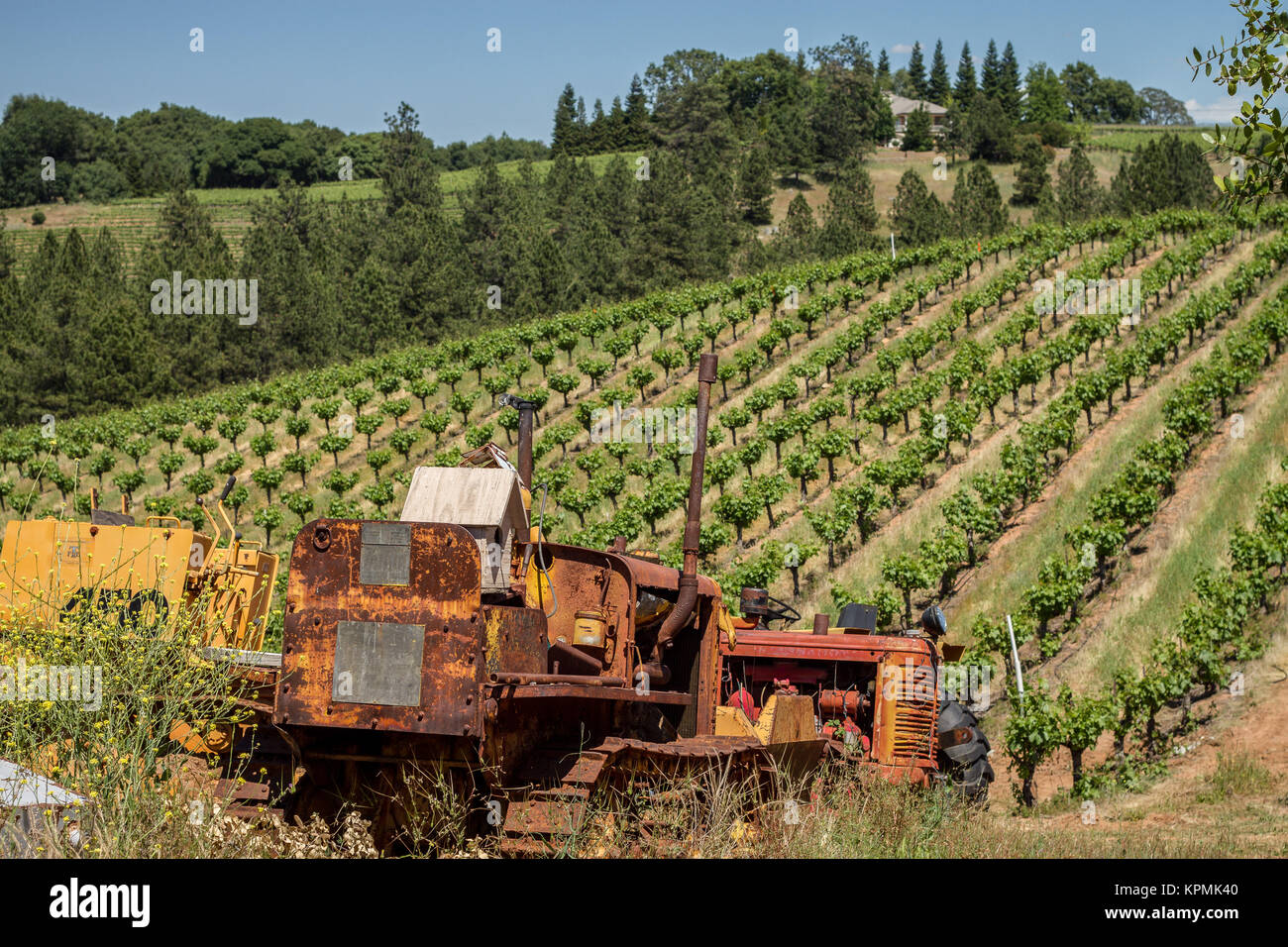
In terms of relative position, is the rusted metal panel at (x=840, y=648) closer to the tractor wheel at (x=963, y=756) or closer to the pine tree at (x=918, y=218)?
the tractor wheel at (x=963, y=756)

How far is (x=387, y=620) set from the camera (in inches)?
244

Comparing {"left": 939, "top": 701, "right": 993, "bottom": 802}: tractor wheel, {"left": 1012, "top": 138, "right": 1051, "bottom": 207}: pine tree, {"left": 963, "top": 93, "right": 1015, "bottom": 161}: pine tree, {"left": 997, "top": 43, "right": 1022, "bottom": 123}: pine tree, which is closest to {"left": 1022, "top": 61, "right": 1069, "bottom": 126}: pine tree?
{"left": 997, "top": 43, "right": 1022, "bottom": 123}: pine tree

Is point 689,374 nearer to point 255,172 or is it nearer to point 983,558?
point 983,558

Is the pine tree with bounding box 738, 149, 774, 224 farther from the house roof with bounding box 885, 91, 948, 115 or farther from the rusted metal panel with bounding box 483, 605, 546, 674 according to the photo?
the rusted metal panel with bounding box 483, 605, 546, 674

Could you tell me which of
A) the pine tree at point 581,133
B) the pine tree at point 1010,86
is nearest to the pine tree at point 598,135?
the pine tree at point 581,133

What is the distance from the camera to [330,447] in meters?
34.7

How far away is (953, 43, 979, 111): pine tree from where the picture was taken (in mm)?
123562

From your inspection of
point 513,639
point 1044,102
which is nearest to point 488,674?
point 513,639

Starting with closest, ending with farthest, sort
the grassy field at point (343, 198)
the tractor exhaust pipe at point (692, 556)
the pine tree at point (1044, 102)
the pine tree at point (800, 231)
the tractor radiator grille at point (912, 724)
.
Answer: the tractor exhaust pipe at point (692, 556)
the tractor radiator grille at point (912, 724)
the pine tree at point (800, 231)
the grassy field at point (343, 198)
the pine tree at point (1044, 102)

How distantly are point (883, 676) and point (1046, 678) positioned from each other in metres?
7.88

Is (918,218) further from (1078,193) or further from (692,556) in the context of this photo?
(692,556)

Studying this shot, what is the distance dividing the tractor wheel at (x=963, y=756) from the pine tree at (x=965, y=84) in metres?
119

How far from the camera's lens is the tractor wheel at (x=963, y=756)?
11.4 metres
